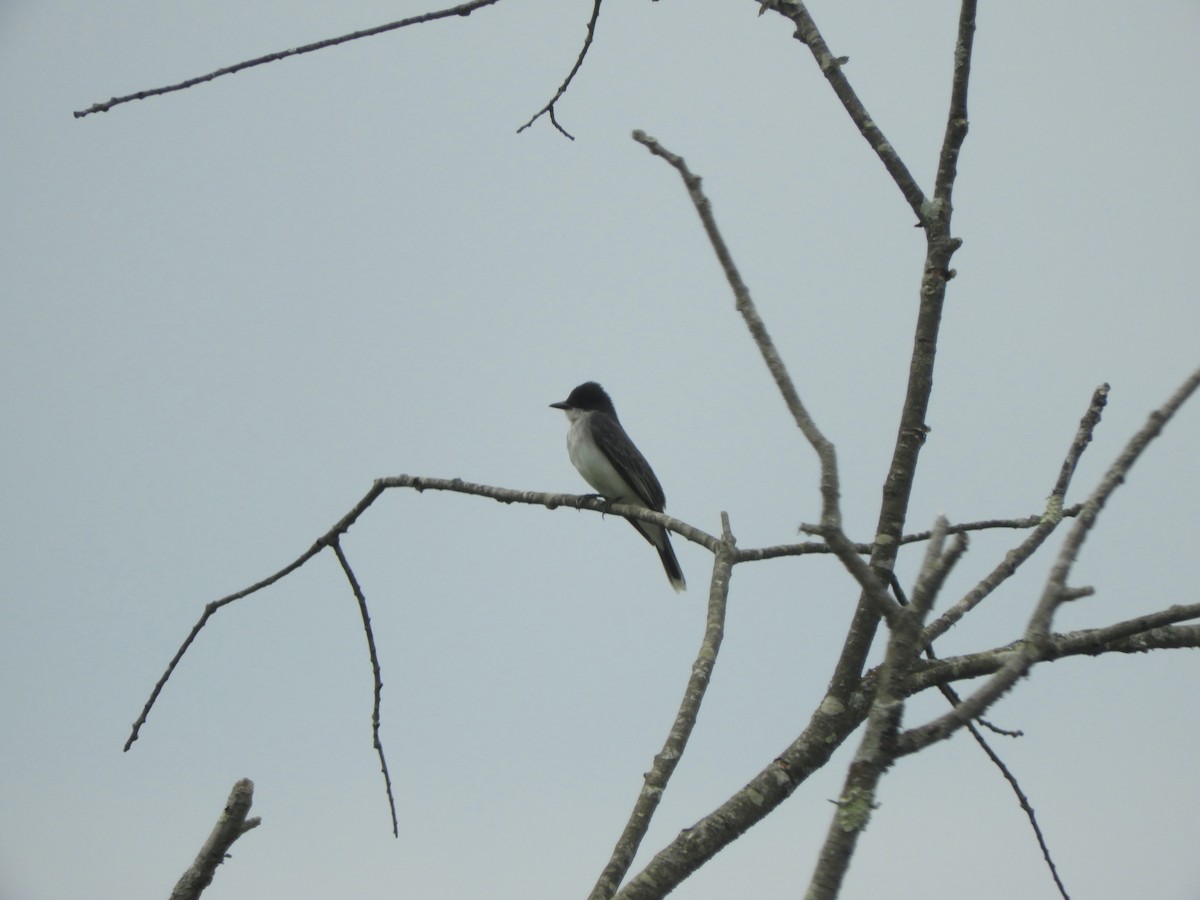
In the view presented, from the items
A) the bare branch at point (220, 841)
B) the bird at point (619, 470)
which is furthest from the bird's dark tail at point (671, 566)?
the bare branch at point (220, 841)

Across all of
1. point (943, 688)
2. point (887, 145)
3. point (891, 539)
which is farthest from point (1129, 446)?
point (887, 145)

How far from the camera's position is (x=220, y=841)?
10.0 feet

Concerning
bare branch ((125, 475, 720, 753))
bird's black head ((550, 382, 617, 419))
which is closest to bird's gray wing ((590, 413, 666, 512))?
bird's black head ((550, 382, 617, 419))

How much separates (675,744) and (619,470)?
26.2 ft

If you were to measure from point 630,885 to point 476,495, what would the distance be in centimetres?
225

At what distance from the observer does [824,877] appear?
193 cm

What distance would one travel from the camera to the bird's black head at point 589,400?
479 inches

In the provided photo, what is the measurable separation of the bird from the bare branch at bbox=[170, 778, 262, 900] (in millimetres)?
7623

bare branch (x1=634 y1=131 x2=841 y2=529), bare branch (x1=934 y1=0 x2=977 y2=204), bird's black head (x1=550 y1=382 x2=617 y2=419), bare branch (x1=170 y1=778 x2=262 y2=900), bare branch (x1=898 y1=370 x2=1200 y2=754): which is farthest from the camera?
bird's black head (x1=550 y1=382 x2=617 y2=419)

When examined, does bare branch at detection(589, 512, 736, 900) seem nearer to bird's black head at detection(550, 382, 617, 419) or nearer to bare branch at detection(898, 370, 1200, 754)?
bare branch at detection(898, 370, 1200, 754)

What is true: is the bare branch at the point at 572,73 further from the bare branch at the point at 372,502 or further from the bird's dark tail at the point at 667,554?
the bird's dark tail at the point at 667,554

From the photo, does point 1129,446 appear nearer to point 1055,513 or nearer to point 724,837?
point 1055,513

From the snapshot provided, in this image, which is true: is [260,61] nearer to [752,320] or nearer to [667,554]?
[752,320]

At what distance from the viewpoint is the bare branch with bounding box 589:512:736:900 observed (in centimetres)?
280
